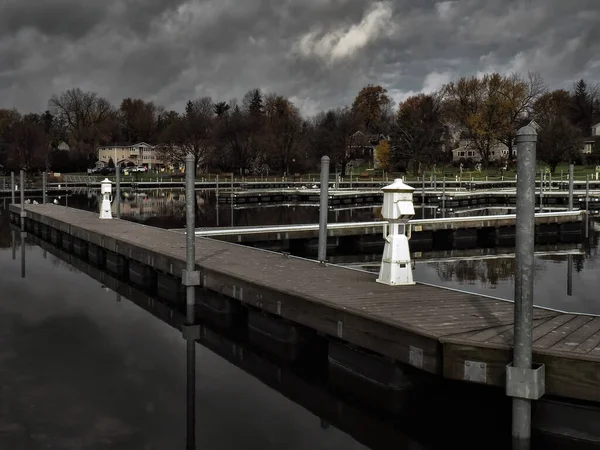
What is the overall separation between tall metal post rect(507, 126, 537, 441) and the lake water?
0.87m

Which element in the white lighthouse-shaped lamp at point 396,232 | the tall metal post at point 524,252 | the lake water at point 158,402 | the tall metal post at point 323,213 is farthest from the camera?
the tall metal post at point 323,213

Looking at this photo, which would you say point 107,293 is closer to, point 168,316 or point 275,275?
point 168,316

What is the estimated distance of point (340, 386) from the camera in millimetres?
6660

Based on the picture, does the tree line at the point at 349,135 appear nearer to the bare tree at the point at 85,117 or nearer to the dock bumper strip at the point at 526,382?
the bare tree at the point at 85,117

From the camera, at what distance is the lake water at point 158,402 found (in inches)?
215

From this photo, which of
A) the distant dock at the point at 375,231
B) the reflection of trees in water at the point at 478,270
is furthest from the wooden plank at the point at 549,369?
the distant dock at the point at 375,231

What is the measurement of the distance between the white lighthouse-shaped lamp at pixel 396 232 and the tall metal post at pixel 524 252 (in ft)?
8.53

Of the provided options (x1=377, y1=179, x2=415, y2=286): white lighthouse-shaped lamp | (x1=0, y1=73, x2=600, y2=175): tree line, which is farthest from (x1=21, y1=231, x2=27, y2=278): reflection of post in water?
(x1=0, y1=73, x2=600, y2=175): tree line

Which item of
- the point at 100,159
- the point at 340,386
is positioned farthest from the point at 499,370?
the point at 100,159

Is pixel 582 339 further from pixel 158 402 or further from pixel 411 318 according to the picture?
pixel 158 402

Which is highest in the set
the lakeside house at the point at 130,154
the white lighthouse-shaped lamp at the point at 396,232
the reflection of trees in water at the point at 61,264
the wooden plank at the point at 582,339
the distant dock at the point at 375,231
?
the lakeside house at the point at 130,154

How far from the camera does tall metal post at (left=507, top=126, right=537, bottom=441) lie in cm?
471

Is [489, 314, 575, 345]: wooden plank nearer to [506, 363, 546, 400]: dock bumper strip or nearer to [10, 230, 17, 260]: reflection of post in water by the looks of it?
[506, 363, 546, 400]: dock bumper strip

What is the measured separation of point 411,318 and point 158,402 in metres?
2.54
